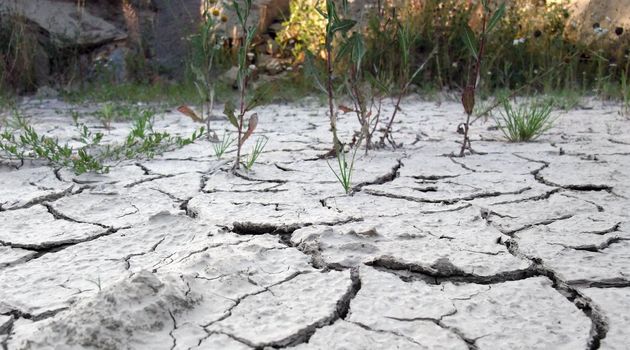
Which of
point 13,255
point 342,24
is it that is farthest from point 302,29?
point 13,255

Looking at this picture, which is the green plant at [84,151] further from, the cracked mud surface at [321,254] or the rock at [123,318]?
the rock at [123,318]

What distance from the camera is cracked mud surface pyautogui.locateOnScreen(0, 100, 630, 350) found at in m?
1.21

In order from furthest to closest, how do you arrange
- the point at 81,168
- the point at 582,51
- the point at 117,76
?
the point at 117,76, the point at 582,51, the point at 81,168

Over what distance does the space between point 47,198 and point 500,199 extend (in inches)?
60.9

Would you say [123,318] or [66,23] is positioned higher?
[66,23]

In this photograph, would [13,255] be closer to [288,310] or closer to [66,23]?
[288,310]

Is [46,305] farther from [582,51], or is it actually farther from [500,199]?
[582,51]

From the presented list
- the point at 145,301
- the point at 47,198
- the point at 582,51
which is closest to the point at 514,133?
the point at 47,198

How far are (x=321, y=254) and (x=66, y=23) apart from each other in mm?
6145

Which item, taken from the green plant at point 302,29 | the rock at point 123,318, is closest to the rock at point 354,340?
the rock at point 123,318

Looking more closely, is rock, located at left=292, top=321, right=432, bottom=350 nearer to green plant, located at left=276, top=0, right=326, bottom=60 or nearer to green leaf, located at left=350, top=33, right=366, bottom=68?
green leaf, located at left=350, top=33, right=366, bottom=68

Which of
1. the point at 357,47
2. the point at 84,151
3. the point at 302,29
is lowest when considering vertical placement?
the point at 84,151

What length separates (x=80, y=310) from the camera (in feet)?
3.88

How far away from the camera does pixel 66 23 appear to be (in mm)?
6812
